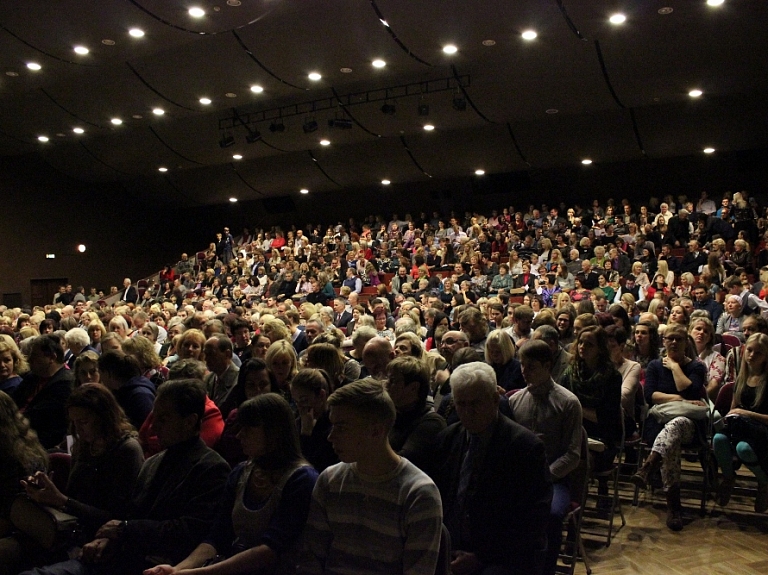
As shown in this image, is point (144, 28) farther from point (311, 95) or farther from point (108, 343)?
point (108, 343)

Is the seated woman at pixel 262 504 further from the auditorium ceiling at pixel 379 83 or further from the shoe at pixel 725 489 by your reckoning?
the auditorium ceiling at pixel 379 83

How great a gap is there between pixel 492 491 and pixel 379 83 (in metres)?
10.5

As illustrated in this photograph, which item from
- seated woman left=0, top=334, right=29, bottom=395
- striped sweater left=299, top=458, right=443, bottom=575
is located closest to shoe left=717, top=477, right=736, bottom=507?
striped sweater left=299, top=458, right=443, bottom=575

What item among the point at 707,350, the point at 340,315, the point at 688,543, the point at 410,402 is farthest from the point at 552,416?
the point at 340,315

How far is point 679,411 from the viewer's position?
13.1 ft

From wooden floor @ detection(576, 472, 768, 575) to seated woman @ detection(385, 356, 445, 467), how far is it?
1343 mm

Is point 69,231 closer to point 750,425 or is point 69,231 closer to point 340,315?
point 340,315

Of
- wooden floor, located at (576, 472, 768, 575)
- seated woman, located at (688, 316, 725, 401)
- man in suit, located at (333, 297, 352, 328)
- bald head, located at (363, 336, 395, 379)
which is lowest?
wooden floor, located at (576, 472, 768, 575)

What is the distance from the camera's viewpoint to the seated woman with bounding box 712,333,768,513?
12.2 feet

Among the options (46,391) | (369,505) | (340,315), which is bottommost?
(369,505)

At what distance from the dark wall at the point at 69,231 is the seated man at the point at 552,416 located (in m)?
18.5

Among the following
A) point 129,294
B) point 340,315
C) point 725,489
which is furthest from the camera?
point 129,294

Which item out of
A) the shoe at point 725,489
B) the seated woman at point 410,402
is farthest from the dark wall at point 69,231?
the shoe at point 725,489

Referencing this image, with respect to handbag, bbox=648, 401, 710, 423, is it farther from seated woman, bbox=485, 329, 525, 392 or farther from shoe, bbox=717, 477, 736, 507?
seated woman, bbox=485, 329, 525, 392
